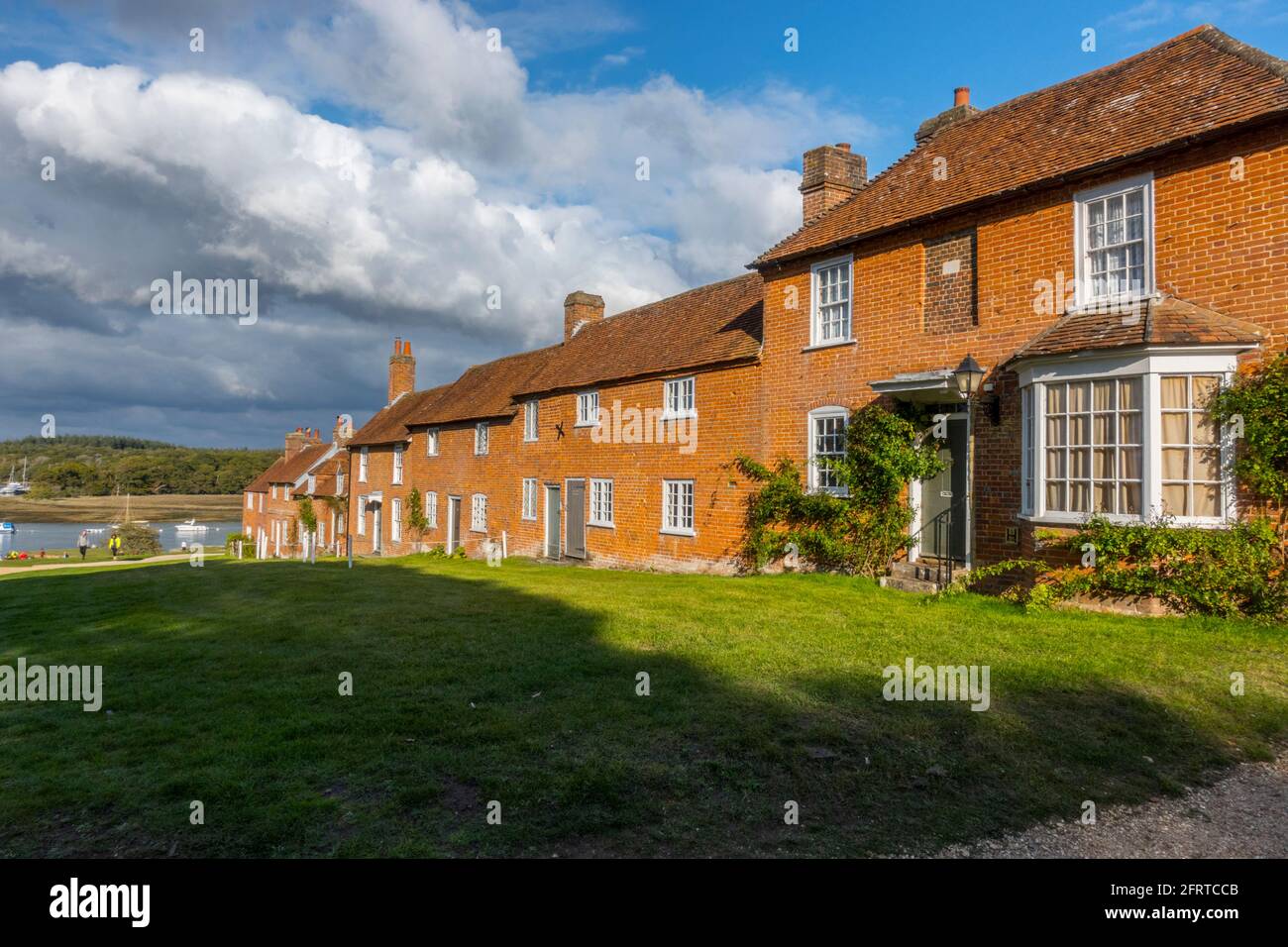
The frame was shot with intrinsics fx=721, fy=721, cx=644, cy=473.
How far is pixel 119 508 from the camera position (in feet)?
409

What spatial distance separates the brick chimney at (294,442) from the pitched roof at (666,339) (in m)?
34.8

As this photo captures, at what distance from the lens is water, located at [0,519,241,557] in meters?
81.7

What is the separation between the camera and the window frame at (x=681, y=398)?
19609 mm

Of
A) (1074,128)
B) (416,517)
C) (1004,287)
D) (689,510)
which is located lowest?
(416,517)

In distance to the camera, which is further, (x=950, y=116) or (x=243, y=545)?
(x=243, y=545)

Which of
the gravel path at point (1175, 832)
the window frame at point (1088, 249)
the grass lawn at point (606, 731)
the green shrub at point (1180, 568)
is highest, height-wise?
the window frame at point (1088, 249)

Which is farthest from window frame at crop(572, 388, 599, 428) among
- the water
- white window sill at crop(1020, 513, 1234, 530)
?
the water

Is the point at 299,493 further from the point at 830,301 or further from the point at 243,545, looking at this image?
the point at 830,301

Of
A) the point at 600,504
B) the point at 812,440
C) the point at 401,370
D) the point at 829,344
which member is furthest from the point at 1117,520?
the point at 401,370

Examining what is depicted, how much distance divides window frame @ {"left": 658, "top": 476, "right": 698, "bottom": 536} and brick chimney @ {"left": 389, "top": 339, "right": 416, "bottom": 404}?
28.1m

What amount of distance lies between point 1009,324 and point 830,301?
174 inches

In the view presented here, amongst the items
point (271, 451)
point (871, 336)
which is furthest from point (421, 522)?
point (271, 451)

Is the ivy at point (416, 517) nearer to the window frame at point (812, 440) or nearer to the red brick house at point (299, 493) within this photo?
the red brick house at point (299, 493)

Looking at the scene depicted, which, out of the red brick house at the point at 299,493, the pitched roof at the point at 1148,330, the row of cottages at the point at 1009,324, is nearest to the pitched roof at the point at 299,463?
the red brick house at the point at 299,493
